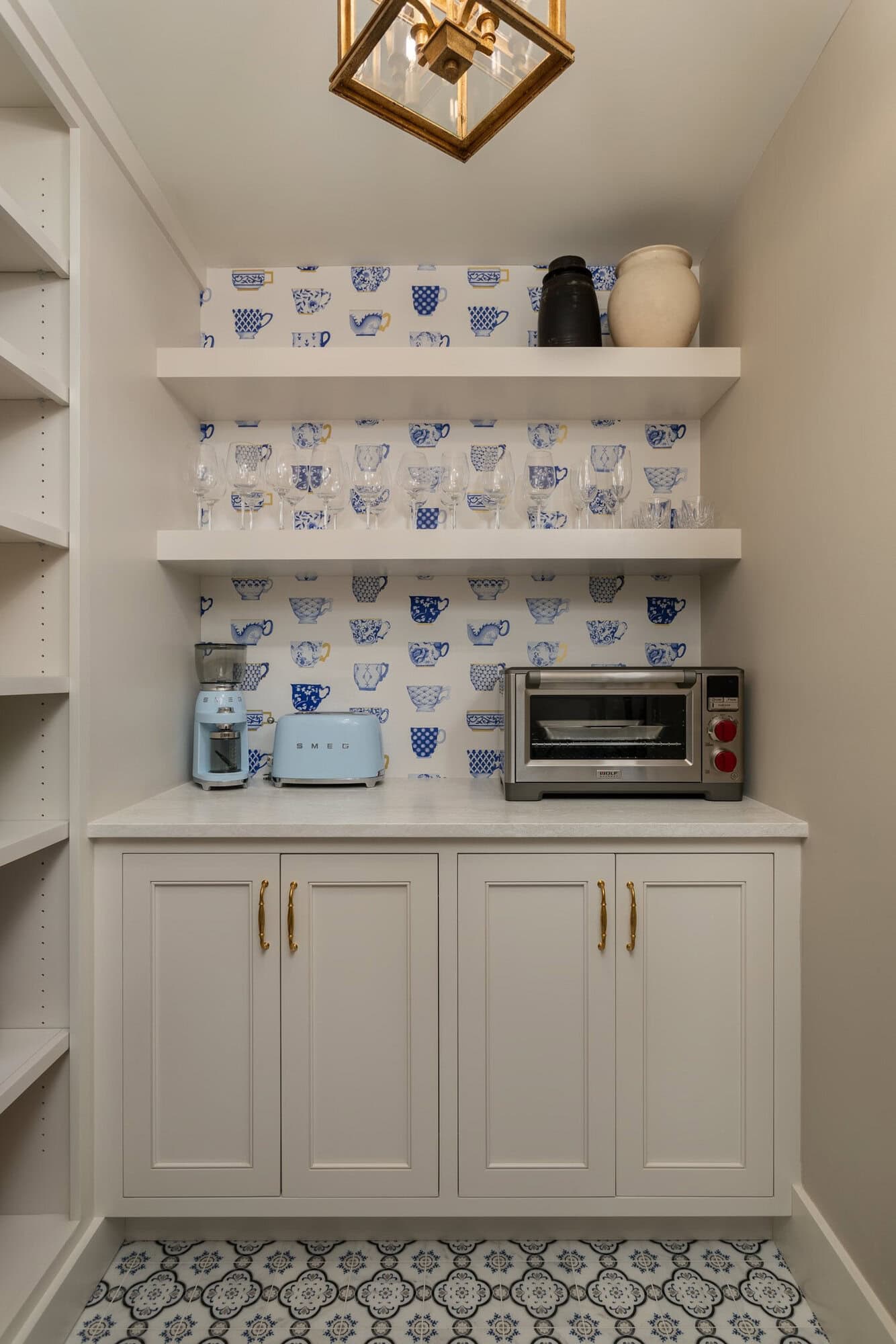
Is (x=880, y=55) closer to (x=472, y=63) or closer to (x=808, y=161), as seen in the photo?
(x=808, y=161)

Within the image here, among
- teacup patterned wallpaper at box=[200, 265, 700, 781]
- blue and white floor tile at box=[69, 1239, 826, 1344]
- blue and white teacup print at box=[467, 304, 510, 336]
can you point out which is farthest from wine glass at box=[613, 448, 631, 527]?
blue and white floor tile at box=[69, 1239, 826, 1344]

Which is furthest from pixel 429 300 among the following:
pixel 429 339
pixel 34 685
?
pixel 34 685

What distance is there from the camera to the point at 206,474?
1.99 m

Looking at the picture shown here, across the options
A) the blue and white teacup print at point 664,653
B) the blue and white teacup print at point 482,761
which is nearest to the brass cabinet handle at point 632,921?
the blue and white teacup print at point 482,761

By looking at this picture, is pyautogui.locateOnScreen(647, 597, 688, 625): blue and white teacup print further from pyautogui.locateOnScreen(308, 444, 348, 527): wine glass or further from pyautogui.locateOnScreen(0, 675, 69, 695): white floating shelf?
pyautogui.locateOnScreen(0, 675, 69, 695): white floating shelf

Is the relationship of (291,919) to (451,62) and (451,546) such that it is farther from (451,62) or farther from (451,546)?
(451,62)

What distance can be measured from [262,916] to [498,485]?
117 cm

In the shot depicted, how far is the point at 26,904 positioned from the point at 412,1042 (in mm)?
799

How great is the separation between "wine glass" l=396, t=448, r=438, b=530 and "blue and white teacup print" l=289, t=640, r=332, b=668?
45 centimetres

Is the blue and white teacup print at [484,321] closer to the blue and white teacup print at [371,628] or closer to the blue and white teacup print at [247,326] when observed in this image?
the blue and white teacup print at [247,326]

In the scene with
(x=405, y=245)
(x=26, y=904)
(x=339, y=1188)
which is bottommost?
(x=339, y=1188)

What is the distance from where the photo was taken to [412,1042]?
5.16 ft

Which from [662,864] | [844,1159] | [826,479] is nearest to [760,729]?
[662,864]

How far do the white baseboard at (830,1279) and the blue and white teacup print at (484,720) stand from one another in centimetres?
124
